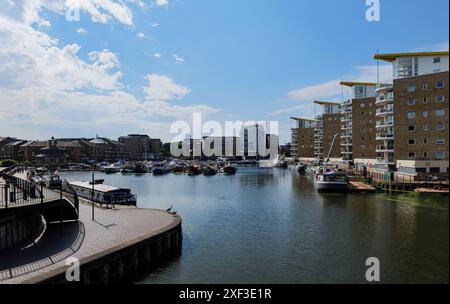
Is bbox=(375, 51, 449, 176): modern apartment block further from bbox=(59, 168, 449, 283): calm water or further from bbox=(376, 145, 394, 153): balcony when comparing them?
bbox=(59, 168, 449, 283): calm water

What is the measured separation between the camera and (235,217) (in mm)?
39000

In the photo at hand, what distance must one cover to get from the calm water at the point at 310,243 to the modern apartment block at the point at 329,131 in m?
93.8

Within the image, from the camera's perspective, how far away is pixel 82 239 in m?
21.4

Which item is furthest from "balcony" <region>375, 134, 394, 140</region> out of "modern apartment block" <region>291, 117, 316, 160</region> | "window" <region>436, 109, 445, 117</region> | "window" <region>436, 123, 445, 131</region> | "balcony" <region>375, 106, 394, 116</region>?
"modern apartment block" <region>291, 117, 316, 160</region>

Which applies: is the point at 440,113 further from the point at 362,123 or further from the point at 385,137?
the point at 362,123

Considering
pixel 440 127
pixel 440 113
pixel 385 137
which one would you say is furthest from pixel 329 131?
pixel 440 113

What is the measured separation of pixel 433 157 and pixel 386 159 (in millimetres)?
63834

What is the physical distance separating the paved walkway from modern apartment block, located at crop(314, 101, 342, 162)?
114m

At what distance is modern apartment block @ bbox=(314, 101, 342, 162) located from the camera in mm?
137375

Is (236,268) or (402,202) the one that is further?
(402,202)

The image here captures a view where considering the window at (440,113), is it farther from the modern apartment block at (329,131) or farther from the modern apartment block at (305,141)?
the modern apartment block at (305,141)
